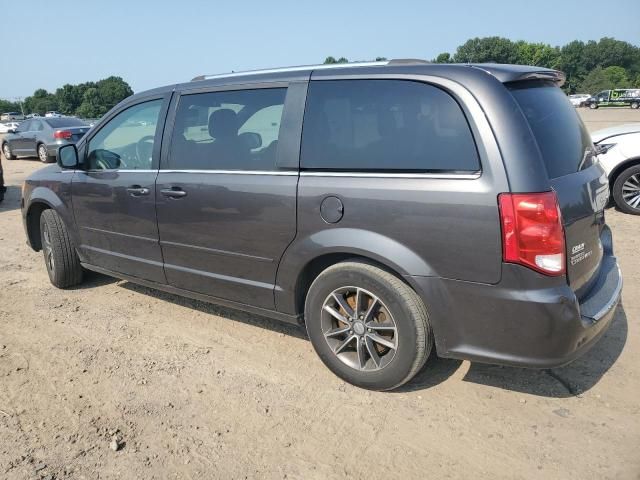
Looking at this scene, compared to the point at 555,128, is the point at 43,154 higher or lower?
lower

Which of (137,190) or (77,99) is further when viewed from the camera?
(77,99)

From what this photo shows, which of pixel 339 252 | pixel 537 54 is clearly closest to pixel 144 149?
pixel 339 252

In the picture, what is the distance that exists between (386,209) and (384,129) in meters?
0.45

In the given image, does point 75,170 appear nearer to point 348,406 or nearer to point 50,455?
point 50,455

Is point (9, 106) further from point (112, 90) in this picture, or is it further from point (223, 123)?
point (223, 123)

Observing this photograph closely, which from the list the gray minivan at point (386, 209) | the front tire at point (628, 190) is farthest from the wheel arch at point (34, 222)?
the front tire at point (628, 190)

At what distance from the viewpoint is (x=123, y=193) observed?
3939 mm

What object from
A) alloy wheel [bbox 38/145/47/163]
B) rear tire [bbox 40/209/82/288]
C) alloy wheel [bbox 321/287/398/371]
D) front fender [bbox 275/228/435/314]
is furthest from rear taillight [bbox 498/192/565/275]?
alloy wheel [bbox 38/145/47/163]

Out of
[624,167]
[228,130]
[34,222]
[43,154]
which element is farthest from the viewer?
[43,154]

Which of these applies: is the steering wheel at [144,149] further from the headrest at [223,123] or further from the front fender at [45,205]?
the front fender at [45,205]

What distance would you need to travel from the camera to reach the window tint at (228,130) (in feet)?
10.6

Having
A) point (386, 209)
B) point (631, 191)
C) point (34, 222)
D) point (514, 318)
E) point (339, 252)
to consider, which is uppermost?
point (386, 209)

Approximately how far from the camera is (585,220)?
2701 millimetres

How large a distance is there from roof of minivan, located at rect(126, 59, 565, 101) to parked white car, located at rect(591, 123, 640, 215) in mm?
4457
